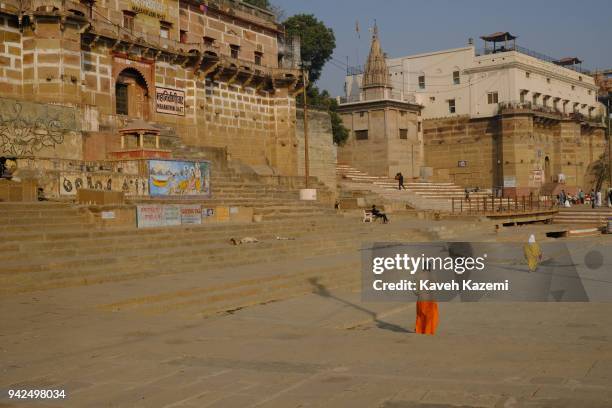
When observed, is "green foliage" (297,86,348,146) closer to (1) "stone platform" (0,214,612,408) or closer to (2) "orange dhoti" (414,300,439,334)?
(1) "stone platform" (0,214,612,408)

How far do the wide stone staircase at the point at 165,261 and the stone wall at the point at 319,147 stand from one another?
1474 centimetres

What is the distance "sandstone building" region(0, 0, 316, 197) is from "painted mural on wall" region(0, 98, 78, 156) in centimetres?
3

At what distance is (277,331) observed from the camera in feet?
31.8

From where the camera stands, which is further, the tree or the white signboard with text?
the tree

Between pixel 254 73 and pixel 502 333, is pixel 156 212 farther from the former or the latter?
pixel 254 73

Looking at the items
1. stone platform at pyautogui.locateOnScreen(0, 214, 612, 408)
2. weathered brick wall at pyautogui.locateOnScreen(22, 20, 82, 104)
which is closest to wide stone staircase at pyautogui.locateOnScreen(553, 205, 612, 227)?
stone platform at pyautogui.locateOnScreen(0, 214, 612, 408)

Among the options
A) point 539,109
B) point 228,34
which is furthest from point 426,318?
point 539,109

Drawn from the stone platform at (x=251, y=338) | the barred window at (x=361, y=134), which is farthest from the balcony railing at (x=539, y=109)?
the stone platform at (x=251, y=338)

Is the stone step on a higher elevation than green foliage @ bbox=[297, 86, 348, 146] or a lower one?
lower

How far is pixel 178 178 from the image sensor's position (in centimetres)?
2214

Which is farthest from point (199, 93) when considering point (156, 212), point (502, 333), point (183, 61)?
point (502, 333)

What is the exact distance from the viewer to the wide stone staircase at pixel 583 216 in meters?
39.1

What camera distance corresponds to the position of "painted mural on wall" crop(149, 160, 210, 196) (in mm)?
21516

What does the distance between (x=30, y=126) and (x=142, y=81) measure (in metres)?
6.70
